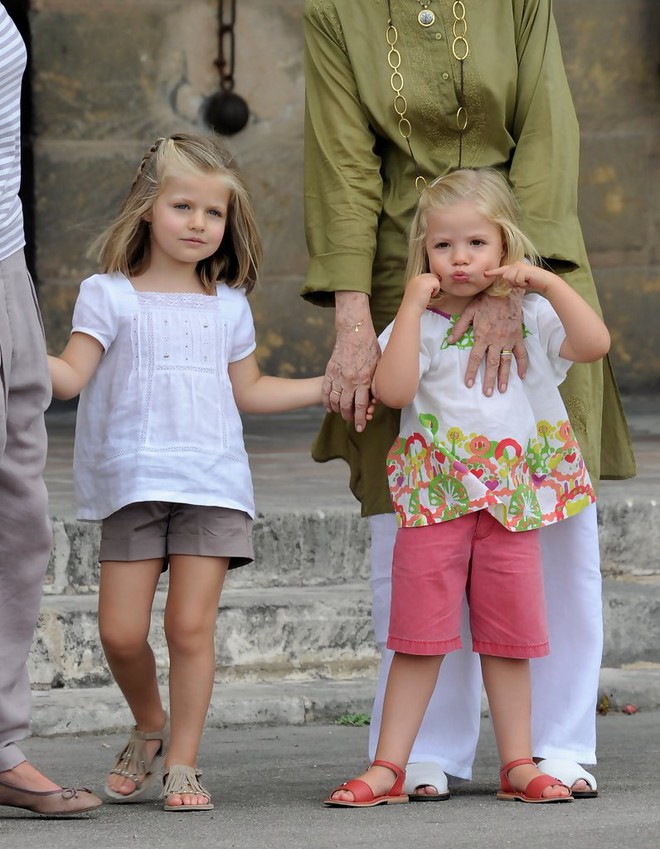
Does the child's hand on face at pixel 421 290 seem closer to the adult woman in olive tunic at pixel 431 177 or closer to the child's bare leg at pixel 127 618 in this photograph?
the adult woman in olive tunic at pixel 431 177

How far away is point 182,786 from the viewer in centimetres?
332

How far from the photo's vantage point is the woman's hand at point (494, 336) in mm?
3385

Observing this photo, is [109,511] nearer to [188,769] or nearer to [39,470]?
[39,470]

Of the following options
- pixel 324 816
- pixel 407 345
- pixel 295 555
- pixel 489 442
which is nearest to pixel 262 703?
pixel 295 555

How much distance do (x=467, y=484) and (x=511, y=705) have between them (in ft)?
1.44

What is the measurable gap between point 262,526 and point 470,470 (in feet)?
5.08

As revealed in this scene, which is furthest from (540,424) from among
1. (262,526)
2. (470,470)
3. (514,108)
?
(262,526)

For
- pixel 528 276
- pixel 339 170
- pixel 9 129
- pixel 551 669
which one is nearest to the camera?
pixel 9 129

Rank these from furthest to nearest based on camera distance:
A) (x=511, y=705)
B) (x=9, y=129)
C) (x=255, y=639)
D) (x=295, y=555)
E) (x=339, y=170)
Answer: (x=295, y=555)
(x=255, y=639)
(x=339, y=170)
(x=511, y=705)
(x=9, y=129)

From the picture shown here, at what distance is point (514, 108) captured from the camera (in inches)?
141

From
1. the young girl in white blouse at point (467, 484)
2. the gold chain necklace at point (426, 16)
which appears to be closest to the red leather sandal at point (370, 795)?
the young girl in white blouse at point (467, 484)

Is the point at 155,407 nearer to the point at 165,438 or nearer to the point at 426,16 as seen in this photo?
the point at 165,438

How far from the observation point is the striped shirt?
10.3ft

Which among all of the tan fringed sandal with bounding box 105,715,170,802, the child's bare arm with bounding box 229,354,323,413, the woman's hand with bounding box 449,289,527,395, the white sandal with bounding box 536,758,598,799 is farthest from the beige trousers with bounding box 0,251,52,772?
the white sandal with bounding box 536,758,598,799
